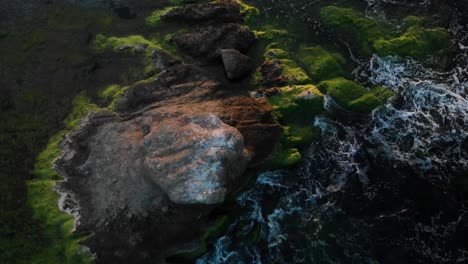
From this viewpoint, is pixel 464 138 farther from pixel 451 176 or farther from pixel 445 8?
pixel 445 8

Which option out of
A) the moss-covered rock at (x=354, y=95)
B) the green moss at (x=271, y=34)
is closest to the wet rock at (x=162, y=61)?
the green moss at (x=271, y=34)

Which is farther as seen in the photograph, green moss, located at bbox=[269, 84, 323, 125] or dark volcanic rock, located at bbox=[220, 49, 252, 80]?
dark volcanic rock, located at bbox=[220, 49, 252, 80]

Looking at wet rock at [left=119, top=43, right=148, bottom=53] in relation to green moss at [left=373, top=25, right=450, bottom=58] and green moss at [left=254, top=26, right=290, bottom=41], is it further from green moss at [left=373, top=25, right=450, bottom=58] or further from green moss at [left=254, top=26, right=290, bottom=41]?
green moss at [left=373, top=25, right=450, bottom=58]

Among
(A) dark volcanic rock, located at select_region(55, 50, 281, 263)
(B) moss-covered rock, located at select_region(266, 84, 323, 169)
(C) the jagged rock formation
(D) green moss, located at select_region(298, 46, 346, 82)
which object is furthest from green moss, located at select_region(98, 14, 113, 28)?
(D) green moss, located at select_region(298, 46, 346, 82)

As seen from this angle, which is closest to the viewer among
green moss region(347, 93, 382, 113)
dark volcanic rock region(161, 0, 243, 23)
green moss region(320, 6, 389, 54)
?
green moss region(347, 93, 382, 113)

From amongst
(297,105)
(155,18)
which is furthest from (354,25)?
(155,18)
